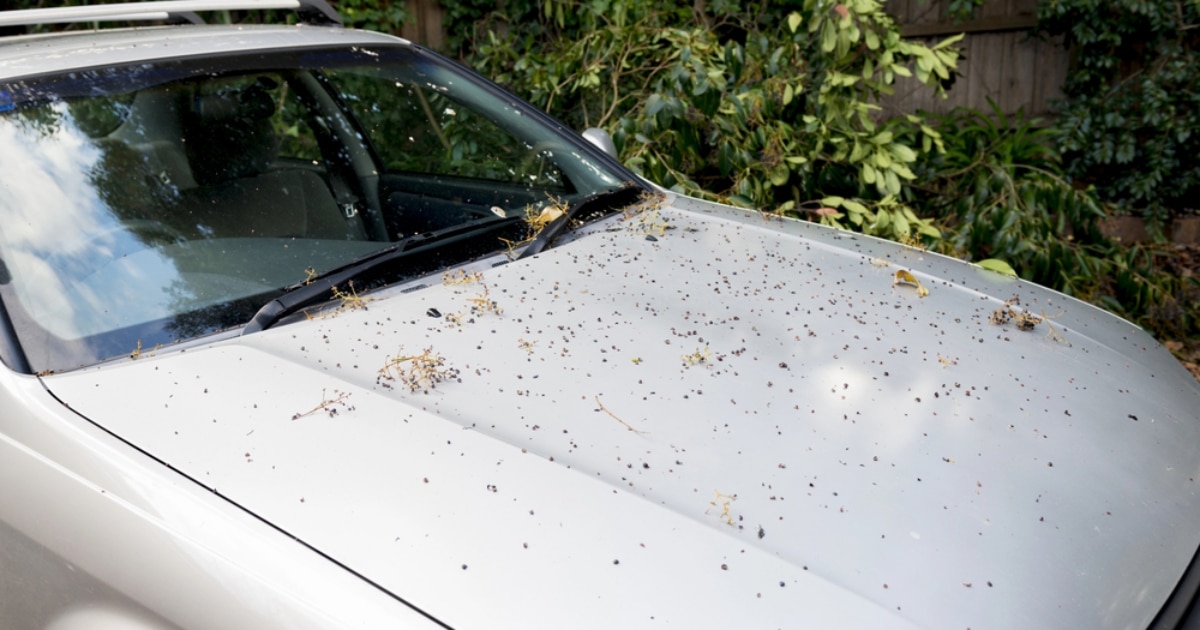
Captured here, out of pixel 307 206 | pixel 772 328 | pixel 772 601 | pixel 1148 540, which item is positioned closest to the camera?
pixel 772 601

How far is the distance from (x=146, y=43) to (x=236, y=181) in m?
0.40

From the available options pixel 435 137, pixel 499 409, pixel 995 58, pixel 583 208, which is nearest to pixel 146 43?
pixel 435 137

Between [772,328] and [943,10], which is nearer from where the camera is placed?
[772,328]

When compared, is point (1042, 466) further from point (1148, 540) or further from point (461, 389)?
point (461, 389)

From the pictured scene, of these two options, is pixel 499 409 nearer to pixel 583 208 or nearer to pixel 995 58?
pixel 583 208

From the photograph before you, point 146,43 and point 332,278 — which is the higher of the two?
point 146,43

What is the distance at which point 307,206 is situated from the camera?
2.65 m

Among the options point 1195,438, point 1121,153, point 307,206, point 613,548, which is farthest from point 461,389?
point 1121,153

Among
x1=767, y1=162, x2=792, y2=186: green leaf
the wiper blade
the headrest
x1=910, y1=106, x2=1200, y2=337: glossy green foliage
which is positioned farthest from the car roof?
x1=910, y1=106, x2=1200, y2=337: glossy green foliage

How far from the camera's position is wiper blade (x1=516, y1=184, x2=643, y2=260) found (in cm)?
248

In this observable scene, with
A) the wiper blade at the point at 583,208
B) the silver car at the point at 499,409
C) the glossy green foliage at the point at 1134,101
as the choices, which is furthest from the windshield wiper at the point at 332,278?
the glossy green foliage at the point at 1134,101

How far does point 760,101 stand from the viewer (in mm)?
4387

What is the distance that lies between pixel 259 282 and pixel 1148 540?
1760 mm

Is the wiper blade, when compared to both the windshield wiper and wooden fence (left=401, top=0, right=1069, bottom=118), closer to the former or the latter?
the windshield wiper
